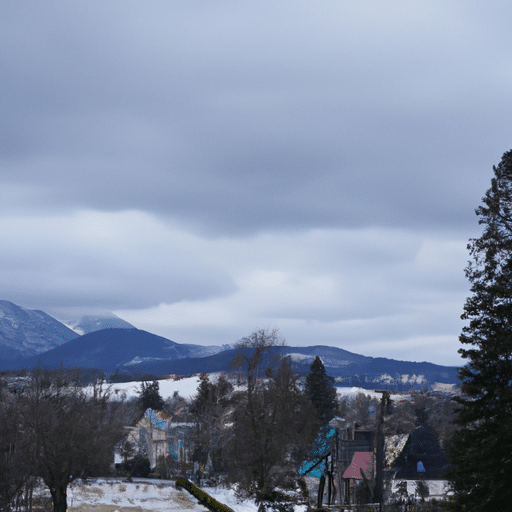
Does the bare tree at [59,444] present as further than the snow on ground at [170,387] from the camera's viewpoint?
No

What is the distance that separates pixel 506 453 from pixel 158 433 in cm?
6993

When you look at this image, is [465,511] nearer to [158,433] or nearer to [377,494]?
[377,494]

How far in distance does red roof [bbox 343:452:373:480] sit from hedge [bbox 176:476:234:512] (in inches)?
447

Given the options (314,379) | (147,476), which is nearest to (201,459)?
(147,476)

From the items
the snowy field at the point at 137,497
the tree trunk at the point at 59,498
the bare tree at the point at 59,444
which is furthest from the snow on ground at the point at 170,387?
the tree trunk at the point at 59,498

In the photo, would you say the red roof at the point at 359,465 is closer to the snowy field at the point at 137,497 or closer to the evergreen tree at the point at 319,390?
the snowy field at the point at 137,497

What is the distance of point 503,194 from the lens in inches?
924

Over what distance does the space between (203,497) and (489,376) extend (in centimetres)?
3533

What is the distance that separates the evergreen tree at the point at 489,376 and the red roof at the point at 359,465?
3178 centimetres

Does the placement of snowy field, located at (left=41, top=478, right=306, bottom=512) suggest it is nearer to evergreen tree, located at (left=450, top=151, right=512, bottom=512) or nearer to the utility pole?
the utility pole

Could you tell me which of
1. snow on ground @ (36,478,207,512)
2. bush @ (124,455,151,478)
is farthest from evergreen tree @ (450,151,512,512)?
bush @ (124,455,151,478)

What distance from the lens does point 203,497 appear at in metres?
53.0

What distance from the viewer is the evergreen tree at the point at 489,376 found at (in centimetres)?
2161

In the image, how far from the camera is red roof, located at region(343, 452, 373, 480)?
179ft
